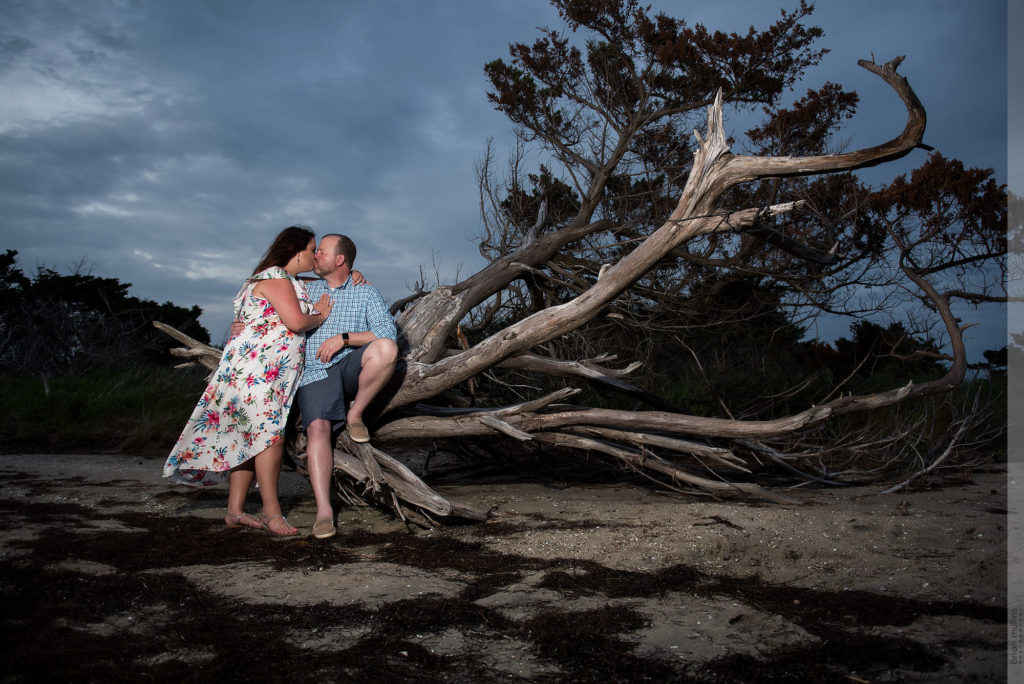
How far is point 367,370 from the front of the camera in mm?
4797

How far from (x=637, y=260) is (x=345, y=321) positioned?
1.88m

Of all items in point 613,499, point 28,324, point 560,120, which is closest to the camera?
point 613,499

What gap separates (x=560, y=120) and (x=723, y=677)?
9.20 metres

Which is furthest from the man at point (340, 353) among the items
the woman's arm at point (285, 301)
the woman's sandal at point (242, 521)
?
the woman's sandal at point (242, 521)

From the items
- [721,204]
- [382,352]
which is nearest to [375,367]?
[382,352]

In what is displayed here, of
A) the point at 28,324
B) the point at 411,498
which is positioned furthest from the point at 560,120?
the point at 28,324

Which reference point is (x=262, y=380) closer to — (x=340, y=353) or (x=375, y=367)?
(x=340, y=353)

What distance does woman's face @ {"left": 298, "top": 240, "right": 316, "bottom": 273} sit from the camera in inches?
186

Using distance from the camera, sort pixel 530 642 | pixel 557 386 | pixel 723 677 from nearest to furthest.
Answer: pixel 723 677
pixel 530 642
pixel 557 386

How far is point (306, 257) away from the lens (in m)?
4.74

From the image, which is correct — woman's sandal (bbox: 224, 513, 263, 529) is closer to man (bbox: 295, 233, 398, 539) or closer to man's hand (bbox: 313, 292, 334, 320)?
man (bbox: 295, 233, 398, 539)

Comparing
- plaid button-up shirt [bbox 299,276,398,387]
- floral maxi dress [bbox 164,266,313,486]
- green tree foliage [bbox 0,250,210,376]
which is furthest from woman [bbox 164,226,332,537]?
green tree foliage [bbox 0,250,210,376]

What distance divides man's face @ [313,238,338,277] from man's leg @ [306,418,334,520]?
932 mm

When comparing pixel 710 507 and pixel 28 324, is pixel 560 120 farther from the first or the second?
pixel 28 324
